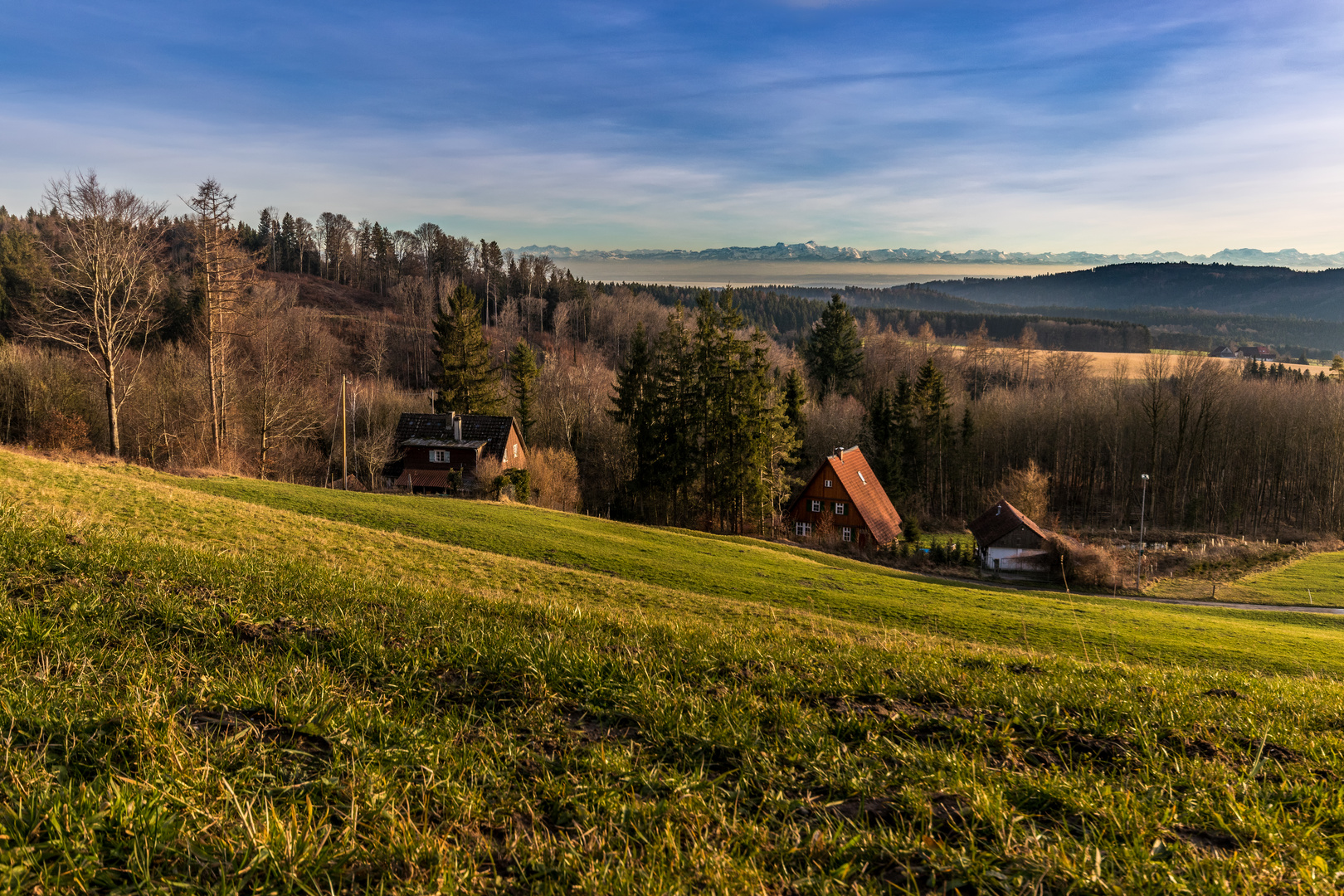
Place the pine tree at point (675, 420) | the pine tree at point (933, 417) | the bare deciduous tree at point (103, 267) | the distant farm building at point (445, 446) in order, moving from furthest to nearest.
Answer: the pine tree at point (933, 417) → the distant farm building at point (445, 446) → the pine tree at point (675, 420) → the bare deciduous tree at point (103, 267)

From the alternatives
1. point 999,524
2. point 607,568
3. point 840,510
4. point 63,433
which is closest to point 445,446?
point 63,433

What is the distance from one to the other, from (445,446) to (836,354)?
158 feet

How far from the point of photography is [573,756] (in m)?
3.50

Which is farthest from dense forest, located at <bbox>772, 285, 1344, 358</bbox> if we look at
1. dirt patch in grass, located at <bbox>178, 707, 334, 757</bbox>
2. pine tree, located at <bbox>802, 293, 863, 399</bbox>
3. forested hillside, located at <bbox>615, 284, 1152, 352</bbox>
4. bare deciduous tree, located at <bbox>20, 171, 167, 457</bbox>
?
dirt patch in grass, located at <bbox>178, 707, 334, 757</bbox>

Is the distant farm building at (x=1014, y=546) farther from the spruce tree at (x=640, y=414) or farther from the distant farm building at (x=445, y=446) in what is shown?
the distant farm building at (x=445, y=446)

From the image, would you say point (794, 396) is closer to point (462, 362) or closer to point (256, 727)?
point (462, 362)

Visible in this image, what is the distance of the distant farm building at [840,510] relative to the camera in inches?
1965

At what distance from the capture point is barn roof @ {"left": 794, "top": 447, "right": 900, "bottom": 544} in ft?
165

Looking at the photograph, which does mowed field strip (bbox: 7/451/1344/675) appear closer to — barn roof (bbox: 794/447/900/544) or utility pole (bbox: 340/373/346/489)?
utility pole (bbox: 340/373/346/489)

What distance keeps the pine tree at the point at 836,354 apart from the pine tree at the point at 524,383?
34802 mm

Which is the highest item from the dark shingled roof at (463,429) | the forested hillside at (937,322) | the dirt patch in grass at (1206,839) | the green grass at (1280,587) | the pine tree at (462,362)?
the forested hillside at (937,322)

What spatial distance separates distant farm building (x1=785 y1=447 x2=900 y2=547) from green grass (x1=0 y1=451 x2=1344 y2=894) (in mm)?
43939

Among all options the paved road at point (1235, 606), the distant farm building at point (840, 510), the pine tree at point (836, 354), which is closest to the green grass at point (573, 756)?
the paved road at point (1235, 606)

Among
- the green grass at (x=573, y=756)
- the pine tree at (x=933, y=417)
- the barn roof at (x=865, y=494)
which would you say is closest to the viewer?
the green grass at (x=573, y=756)
